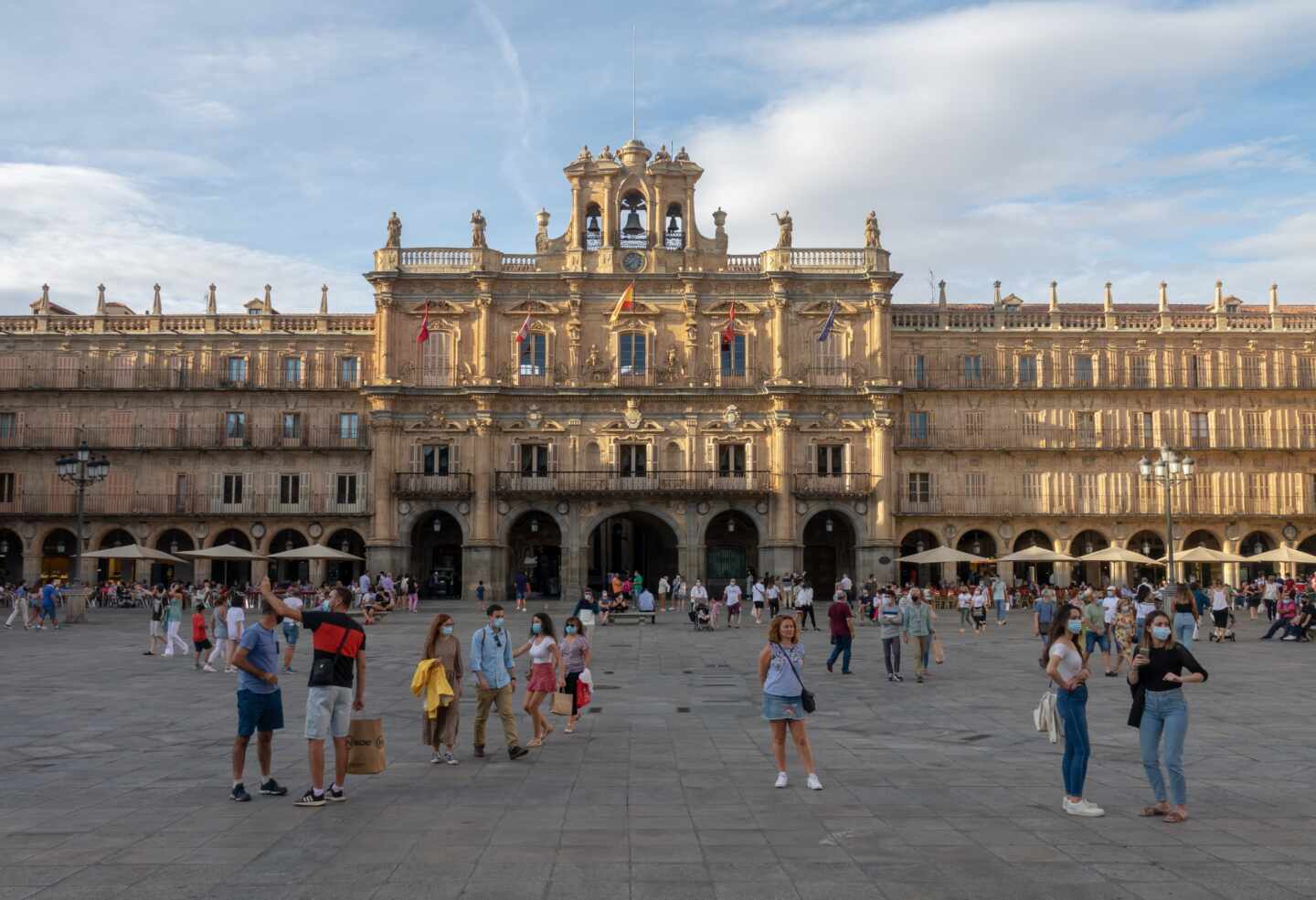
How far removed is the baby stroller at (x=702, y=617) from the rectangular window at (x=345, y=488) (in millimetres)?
22159

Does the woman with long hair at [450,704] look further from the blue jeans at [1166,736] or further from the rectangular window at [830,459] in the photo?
the rectangular window at [830,459]

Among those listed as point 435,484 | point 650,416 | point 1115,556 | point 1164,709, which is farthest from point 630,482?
point 1164,709

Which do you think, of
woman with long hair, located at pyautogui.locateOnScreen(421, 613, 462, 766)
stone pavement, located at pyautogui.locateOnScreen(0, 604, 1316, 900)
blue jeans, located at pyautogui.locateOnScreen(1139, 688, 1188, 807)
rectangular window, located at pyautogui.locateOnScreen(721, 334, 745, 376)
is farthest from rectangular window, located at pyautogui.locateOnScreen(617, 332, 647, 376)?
blue jeans, located at pyautogui.locateOnScreen(1139, 688, 1188, 807)

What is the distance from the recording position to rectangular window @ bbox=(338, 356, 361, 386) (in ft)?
167

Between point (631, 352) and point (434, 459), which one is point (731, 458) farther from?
point (434, 459)

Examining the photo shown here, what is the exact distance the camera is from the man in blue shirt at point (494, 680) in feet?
41.7

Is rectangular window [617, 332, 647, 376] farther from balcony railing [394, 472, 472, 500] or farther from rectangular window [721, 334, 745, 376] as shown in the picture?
balcony railing [394, 472, 472, 500]

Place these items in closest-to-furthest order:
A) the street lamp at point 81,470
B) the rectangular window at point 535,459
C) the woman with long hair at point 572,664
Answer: the woman with long hair at point 572,664 → the street lamp at point 81,470 → the rectangular window at point 535,459

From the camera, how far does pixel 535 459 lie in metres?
49.0

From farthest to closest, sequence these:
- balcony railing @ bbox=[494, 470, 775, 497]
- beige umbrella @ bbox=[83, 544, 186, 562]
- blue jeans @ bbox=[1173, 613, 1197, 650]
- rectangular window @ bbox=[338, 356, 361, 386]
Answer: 1. rectangular window @ bbox=[338, 356, 361, 386]
2. balcony railing @ bbox=[494, 470, 775, 497]
3. beige umbrella @ bbox=[83, 544, 186, 562]
4. blue jeans @ bbox=[1173, 613, 1197, 650]

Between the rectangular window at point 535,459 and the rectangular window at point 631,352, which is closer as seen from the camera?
the rectangular window at point 535,459

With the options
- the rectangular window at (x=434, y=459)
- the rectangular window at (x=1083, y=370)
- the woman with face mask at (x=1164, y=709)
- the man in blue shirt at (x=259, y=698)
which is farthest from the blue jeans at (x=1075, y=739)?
the rectangular window at (x=1083, y=370)

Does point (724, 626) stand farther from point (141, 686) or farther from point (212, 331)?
point (212, 331)

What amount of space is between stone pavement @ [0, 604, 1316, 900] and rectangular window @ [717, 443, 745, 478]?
1206 inches
